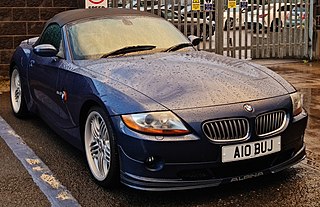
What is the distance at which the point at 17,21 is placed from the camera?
947 centimetres

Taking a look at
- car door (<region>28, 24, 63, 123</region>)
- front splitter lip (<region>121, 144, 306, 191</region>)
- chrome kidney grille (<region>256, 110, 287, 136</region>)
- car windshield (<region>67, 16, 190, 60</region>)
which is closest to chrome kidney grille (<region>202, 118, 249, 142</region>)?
chrome kidney grille (<region>256, 110, 287, 136</region>)

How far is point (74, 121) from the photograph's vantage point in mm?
4523

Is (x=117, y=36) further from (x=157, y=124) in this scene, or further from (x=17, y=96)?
(x=17, y=96)

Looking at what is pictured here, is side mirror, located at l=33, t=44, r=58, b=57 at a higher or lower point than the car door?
higher

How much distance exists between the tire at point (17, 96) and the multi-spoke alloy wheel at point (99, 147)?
2.38m

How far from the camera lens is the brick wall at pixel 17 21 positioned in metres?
9.41

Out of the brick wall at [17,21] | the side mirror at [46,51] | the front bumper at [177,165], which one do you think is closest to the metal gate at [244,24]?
the brick wall at [17,21]

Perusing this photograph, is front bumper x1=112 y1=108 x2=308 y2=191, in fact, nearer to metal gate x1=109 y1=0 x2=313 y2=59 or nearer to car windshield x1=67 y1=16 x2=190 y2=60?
car windshield x1=67 y1=16 x2=190 y2=60

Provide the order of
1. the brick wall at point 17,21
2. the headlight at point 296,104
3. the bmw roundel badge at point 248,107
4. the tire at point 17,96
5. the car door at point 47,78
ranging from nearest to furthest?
1. the bmw roundel badge at point 248,107
2. the headlight at point 296,104
3. the car door at point 47,78
4. the tire at point 17,96
5. the brick wall at point 17,21

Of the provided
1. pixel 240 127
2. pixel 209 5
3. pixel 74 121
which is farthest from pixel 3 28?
pixel 240 127

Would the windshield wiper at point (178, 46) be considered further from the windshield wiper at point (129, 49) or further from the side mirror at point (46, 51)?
the side mirror at point (46, 51)

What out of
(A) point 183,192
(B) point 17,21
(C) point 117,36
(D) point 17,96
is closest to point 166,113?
(A) point 183,192

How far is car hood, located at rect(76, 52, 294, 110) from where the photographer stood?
3803mm

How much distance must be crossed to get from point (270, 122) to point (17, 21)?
6.86 metres
